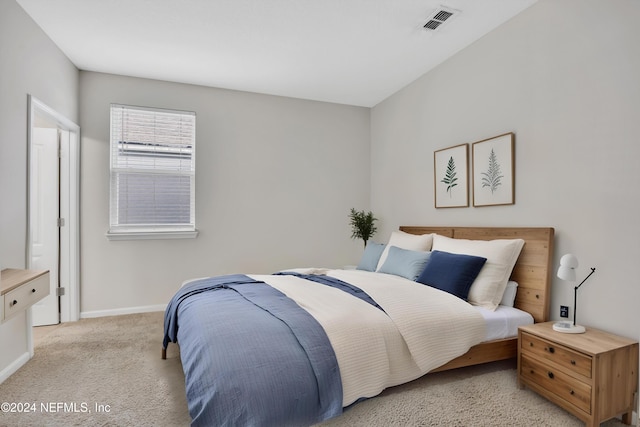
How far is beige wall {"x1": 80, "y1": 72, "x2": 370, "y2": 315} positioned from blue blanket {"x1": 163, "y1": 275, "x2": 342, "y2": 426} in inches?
87.7

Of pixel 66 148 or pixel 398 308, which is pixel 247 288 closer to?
pixel 398 308

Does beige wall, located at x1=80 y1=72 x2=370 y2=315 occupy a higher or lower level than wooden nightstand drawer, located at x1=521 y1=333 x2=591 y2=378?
higher

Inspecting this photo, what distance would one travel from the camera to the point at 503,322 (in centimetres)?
242

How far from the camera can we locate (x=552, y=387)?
2.03 m

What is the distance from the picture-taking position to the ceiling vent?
271cm

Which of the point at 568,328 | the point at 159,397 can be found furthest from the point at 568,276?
the point at 159,397

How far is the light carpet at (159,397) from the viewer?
6.25 ft

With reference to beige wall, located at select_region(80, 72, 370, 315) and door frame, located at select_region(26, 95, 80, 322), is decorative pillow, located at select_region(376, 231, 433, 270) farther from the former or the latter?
door frame, located at select_region(26, 95, 80, 322)

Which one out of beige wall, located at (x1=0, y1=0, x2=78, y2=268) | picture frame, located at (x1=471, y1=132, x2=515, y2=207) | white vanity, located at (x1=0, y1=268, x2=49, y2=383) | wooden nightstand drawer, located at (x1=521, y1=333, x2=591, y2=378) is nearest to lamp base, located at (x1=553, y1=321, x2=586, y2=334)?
wooden nightstand drawer, located at (x1=521, y1=333, x2=591, y2=378)

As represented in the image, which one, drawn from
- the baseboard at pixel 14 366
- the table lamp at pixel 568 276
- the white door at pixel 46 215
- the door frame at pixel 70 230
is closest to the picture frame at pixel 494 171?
the table lamp at pixel 568 276

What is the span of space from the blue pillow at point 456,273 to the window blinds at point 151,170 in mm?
2934

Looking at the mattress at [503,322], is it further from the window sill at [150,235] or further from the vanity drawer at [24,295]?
the window sill at [150,235]

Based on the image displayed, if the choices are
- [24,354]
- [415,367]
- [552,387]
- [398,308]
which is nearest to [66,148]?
[24,354]

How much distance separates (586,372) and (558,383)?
8.7 inches
